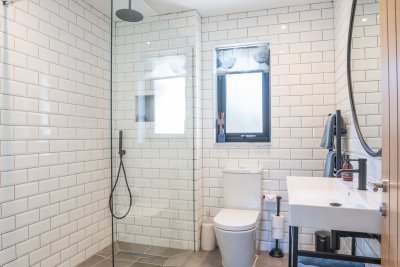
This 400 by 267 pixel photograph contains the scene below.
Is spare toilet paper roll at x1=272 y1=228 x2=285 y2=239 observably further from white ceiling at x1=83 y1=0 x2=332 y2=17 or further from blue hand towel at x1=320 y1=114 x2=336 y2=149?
white ceiling at x1=83 y1=0 x2=332 y2=17

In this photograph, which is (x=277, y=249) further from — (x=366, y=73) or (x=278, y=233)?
(x=366, y=73)

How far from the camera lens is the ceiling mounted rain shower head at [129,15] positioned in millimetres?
1981

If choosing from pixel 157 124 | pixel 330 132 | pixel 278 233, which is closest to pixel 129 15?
pixel 157 124

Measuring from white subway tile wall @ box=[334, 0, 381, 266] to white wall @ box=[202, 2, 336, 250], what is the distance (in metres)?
0.16

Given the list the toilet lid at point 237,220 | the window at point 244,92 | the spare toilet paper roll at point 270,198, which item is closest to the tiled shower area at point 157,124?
the window at point 244,92

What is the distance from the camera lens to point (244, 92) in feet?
10.0

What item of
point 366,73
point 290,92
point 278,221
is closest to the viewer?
point 366,73

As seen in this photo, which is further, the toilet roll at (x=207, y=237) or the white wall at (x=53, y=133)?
the toilet roll at (x=207, y=237)

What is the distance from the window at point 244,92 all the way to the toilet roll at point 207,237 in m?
1.01

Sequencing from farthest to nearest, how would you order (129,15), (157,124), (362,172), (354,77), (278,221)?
(278,221) → (157,124) → (129,15) → (354,77) → (362,172)

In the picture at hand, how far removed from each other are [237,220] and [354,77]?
1528 millimetres

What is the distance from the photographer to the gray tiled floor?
2232 mm

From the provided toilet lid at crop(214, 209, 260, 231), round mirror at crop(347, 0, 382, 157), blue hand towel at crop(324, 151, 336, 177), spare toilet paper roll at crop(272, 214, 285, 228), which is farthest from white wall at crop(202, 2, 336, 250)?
round mirror at crop(347, 0, 382, 157)

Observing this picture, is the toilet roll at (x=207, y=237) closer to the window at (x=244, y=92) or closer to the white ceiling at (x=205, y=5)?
the window at (x=244, y=92)
